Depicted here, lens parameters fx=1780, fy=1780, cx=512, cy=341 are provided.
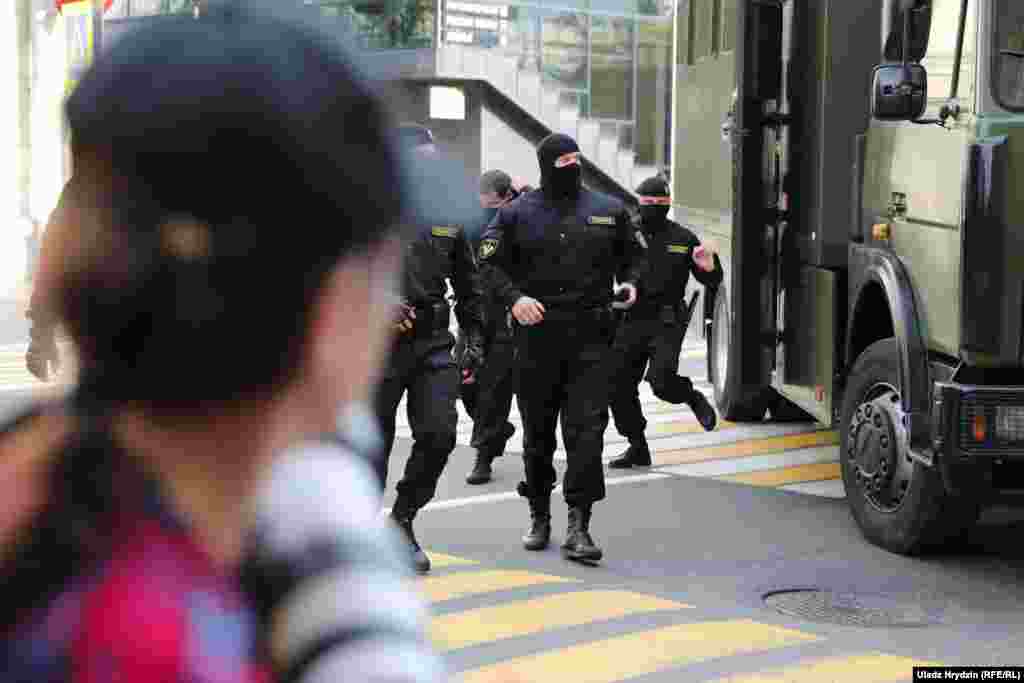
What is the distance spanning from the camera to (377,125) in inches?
43.5

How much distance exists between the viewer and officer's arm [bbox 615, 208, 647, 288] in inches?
324

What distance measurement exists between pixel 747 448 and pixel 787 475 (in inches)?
48.3

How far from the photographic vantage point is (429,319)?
776 cm

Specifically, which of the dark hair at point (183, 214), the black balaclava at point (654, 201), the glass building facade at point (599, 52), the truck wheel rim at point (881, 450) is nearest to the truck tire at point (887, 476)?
the truck wheel rim at point (881, 450)

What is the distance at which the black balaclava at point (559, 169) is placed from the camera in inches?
321

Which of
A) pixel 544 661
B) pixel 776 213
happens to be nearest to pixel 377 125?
pixel 544 661

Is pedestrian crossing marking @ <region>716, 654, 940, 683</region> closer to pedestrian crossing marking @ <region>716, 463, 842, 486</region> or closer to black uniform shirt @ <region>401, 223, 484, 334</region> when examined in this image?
black uniform shirt @ <region>401, 223, 484, 334</region>

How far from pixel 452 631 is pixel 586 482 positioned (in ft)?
5.30

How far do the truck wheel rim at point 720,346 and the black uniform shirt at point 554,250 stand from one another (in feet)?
17.2

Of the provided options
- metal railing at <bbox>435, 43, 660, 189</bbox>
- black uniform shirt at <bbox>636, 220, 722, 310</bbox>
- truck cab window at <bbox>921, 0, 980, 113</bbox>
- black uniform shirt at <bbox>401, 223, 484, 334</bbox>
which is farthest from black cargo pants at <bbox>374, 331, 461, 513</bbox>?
metal railing at <bbox>435, 43, 660, 189</bbox>

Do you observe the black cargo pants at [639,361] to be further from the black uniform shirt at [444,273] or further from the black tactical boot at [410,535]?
the black tactical boot at [410,535]

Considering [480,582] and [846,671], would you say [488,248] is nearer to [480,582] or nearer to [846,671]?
[480,582]

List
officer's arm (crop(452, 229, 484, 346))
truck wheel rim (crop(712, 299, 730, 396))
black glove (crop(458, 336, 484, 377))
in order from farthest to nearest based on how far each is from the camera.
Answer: truck wheel rim (crop(712, 299, 730, 396)) < black glove (crop(458, 336, 484, 377)) < officer's arm (crop(452, 229, 484, 346))

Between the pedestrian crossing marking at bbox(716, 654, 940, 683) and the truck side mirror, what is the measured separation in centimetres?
248
